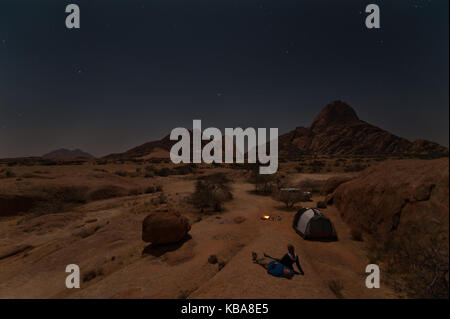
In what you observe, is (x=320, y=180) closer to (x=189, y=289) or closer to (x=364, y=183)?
(x=364, y=183)

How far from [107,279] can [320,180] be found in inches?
995

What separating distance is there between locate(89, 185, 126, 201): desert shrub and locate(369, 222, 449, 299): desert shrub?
2286 centimetres

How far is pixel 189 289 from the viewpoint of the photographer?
6.39 m

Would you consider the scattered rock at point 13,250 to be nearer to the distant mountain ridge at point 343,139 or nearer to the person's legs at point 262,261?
the person's legs at point 262,261

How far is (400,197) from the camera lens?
8055mm

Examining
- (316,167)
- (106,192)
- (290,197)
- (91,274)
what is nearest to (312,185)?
(290,197)

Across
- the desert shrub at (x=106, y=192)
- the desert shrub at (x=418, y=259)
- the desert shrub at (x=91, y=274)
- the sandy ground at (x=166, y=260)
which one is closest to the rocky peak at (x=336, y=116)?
the sandy ground at (x=166, y=260)

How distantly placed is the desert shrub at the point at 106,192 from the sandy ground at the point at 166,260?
5.10 metres

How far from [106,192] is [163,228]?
14.3 m

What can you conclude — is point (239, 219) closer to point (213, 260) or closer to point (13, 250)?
point (213, 260)

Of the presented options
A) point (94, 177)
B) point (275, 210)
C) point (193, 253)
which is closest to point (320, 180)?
point (275, 210)

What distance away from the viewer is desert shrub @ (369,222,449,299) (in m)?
5.13

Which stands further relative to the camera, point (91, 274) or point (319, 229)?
point (319, 229)

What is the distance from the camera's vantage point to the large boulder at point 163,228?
9.57 metres
